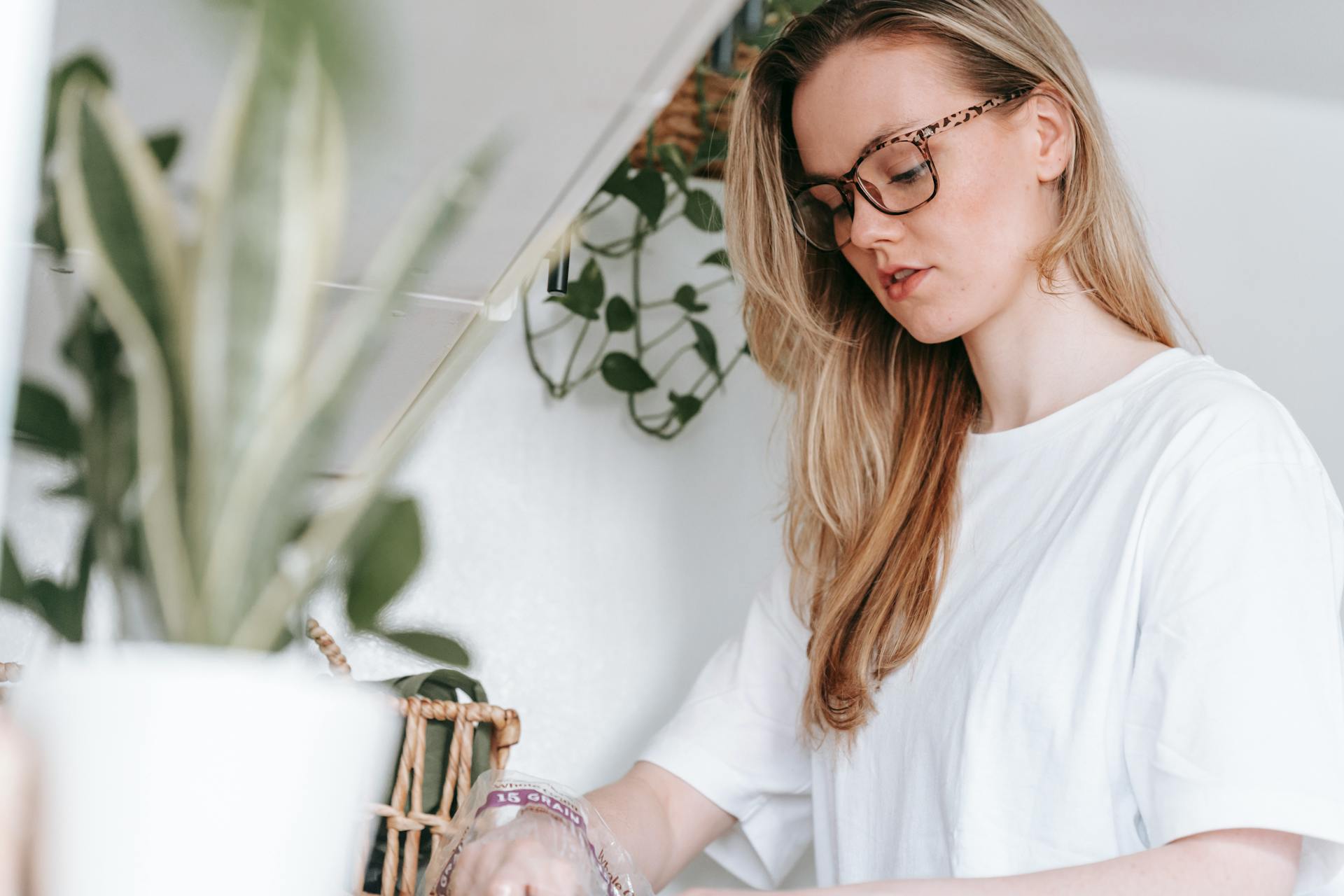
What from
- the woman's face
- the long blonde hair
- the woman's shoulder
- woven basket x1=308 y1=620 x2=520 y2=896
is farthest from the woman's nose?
woven basket x1=308 y1=620 x2=520 y2=896

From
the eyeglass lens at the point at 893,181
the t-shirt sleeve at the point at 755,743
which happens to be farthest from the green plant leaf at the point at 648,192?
the t-shirt sleeve at the point at 755,743

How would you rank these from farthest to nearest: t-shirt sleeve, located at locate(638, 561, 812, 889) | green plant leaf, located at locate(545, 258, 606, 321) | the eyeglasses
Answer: green plant leaf, located at locate(545, 258, 606, 321) → t-shirt sleeve, located at locate(638, 561, 812, 889) → the eyeglasses

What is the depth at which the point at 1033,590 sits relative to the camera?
1.04m

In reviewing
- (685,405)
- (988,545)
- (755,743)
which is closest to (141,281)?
(988,545)

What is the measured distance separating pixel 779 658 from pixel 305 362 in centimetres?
106

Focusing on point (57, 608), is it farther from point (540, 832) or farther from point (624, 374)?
point (624, 374)

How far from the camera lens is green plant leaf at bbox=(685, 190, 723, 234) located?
150cm

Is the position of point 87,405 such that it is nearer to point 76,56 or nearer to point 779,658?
point 76,56

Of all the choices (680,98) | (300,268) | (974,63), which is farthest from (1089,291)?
(300,268)

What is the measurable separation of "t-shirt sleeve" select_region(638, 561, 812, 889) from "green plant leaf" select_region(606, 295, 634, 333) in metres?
0.33

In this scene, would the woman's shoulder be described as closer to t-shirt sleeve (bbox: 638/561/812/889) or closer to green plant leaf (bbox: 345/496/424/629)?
t-shirt sleeve (bbox: 638/561/812/889)

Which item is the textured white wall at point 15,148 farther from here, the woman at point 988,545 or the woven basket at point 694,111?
the woven basket at point 694,111

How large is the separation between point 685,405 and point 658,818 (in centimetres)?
49

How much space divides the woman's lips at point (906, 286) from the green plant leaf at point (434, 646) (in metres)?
0.76
